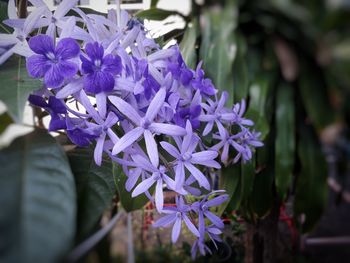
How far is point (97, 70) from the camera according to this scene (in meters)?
0.30

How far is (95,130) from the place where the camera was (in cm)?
31

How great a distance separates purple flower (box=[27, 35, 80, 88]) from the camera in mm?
295

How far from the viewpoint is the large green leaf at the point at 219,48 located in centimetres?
82

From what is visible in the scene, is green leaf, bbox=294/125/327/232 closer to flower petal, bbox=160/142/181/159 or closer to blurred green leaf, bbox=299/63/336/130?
blurred green leaf, bbox=299/63/336/130

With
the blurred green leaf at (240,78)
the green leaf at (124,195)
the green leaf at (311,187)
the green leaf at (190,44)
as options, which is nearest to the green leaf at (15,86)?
the green leaf at (124,195)

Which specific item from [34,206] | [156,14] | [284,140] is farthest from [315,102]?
[34,206]

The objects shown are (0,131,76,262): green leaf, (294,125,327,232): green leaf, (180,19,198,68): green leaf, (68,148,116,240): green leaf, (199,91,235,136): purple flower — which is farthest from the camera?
(294,125,327,232): green leaf

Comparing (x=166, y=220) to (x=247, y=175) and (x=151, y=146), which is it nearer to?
(x=151, y=146)

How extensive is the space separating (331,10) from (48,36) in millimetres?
1761

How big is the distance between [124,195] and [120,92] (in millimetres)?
140

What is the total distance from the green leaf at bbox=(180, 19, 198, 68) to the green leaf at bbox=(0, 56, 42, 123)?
0.45m

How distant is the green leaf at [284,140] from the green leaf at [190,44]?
0.30 m

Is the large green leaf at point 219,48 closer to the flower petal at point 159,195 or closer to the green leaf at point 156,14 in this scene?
the green leaf at point 156,14

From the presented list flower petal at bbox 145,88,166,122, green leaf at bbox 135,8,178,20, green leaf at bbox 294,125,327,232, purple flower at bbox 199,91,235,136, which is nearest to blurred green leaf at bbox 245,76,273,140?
green leaf at bbox 294,125,327,232
